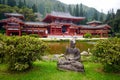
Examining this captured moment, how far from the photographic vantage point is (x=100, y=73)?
7.37m

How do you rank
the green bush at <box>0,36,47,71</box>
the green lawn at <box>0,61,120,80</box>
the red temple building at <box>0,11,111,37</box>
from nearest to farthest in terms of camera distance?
the green lawn at <box>0,61,120,80</box>, the green bush at <box>0,36,47,71</box>, the red temple building at <box>0,11,111,37</box>

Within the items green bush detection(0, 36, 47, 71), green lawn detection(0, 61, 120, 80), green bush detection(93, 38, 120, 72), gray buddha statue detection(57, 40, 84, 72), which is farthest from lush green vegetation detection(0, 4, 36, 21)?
green bush detection(93, 38, 120, 72)

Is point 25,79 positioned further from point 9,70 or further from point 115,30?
point 115,30

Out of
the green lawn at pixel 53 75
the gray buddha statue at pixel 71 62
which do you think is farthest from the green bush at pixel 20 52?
the gray buddha statue at pixel 71 62

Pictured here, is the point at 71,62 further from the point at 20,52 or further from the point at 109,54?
the point at 20,52

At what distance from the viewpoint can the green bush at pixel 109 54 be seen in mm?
7090

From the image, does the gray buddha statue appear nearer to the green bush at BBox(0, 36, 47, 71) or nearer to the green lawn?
the green lawn

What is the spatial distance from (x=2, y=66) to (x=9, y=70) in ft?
2.88

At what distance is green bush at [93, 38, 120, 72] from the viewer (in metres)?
7.09

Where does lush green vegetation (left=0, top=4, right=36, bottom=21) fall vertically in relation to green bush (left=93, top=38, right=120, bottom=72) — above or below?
above

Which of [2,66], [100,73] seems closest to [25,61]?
[2,66]

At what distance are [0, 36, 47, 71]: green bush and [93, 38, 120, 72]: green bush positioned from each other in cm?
292

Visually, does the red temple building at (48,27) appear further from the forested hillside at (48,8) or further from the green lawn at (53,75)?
the green lawn at (53,75)

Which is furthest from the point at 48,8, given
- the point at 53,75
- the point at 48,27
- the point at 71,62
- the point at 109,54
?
the point at 53,75
